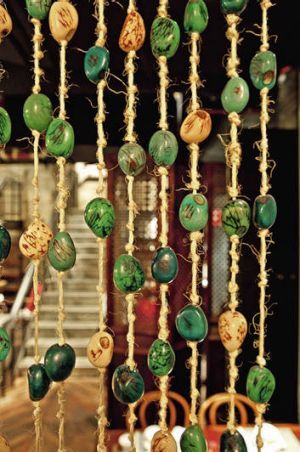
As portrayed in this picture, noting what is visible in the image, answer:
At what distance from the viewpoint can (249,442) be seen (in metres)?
2.30

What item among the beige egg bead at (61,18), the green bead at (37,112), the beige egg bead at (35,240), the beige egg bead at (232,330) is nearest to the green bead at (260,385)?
the beige egg bead at (232,330)

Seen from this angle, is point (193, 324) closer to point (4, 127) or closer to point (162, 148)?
point (162, 148)

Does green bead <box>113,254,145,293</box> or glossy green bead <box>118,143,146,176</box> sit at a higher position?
glossy green bead <box>118,143,146,176</box>

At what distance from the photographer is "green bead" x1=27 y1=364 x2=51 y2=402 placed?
0.79 metres

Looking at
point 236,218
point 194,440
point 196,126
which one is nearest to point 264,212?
point 236,218

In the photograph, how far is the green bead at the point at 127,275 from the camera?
0.75 m

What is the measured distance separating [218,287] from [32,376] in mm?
3942

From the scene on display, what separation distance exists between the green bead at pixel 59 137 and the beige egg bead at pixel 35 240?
0.41 feet

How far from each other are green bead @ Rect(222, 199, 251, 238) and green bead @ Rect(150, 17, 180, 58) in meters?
0.28

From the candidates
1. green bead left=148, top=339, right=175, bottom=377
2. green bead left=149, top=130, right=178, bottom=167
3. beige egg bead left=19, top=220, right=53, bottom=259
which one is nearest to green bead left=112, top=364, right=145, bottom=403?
green bead left=148, top=339, right=175, bottom=377

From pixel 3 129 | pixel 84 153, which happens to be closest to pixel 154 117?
pixel 84 153

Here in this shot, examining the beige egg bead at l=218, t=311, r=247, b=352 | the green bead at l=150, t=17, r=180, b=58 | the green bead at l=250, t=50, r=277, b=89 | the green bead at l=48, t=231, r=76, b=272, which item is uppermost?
the green bead at l=150, t=17, r=180, b=58

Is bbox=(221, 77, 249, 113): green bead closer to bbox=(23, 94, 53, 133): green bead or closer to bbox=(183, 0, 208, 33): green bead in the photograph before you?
bbox=(183, 0, 208, 33): green bead

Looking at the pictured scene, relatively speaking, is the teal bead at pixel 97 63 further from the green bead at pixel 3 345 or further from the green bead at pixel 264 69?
the green bead at pixel 3 345
